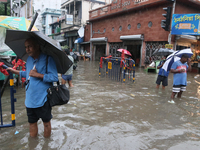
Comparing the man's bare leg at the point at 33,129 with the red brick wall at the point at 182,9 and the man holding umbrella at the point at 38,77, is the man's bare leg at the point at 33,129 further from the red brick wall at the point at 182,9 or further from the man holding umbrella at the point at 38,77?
the red brick wall at the point at 182,9

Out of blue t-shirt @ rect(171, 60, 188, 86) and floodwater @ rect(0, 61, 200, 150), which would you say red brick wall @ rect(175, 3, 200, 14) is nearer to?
blue t-shirt @ rect(171, 60, 188, 86)

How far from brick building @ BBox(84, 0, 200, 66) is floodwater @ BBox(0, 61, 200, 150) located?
35.9 feet

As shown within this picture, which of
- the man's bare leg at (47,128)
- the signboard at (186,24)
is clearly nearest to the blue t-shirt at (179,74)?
the man's bare leg at (47,128)

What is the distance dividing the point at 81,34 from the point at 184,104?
23995 millimetres

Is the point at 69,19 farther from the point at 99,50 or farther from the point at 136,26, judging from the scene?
the point at 136,26

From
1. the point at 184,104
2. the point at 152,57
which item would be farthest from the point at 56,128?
the point at 152,57

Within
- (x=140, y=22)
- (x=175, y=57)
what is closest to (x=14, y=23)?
(x=175, y=57)

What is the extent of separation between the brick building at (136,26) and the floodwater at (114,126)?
10956 millimetres

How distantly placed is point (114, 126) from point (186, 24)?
11.5m

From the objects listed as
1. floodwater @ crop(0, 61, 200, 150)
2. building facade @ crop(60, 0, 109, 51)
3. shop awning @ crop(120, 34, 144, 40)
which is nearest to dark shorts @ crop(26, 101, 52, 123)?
floodwater @ crop(0, 61, 200, 150)

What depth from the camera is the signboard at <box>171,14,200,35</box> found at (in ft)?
37.6

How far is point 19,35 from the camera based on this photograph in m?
2.44

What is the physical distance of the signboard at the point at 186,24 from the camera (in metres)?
11.5

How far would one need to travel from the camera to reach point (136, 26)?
1719 cm
